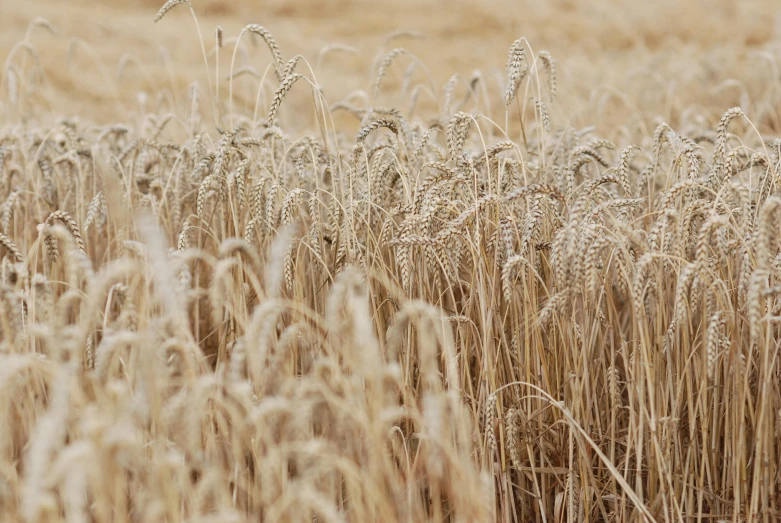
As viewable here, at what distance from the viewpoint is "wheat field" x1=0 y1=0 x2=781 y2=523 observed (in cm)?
97

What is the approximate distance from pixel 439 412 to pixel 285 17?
35.8 feet

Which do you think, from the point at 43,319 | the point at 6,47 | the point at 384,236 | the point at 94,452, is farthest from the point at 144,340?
the point at 6,47

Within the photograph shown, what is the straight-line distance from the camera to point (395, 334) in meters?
1.08

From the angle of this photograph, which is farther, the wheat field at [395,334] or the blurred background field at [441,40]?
the blurred background field at [441,40]

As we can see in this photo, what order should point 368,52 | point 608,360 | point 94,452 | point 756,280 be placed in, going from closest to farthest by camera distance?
1. point 94,452
2. point 756,280
3. point 608,360
4. point 368,52

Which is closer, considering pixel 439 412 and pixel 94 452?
pixel 94 452

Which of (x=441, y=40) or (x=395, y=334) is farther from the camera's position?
(x=441, y=40)

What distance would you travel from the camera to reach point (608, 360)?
6.04 ft

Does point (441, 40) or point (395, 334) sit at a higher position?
point (441, 40)

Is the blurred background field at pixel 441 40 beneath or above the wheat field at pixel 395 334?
above

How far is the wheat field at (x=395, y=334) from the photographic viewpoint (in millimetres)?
970

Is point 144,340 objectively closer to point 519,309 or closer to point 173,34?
point 519,309

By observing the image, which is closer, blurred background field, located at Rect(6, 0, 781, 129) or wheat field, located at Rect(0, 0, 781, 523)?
wheat field, located at Rect(0, 0, 781, 523)

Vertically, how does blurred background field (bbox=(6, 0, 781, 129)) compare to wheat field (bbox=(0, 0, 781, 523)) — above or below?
above
